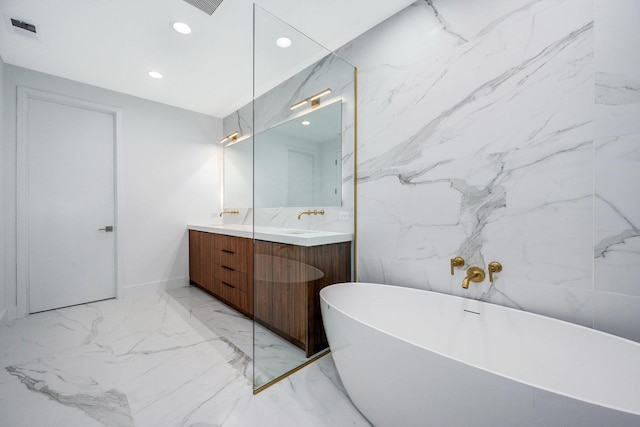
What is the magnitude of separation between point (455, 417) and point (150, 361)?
1.99m

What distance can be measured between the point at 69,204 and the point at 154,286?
1.35 m

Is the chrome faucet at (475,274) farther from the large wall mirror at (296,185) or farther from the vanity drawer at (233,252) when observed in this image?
the vanity drawer at (233,252)

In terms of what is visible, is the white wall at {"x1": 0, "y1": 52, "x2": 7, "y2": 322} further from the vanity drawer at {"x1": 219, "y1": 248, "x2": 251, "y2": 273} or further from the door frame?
the vanity drawer at {"x1": 219, "y1": 248, "x2": 251, "y2": 273}

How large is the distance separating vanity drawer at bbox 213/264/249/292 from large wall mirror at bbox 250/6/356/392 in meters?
0.90

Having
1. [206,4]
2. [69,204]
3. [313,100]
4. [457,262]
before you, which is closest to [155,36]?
[206,4]

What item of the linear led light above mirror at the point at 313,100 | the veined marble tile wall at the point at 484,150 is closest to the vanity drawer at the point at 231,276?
the veined marble tile wall at the point at 484,150

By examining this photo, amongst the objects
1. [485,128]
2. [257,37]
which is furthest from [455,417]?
[257,37]

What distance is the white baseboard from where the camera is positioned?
3355mm

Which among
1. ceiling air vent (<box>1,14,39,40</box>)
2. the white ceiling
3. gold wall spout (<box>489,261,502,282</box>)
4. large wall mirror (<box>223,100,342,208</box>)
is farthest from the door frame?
gold wall spout (<box>489,261,502,282</box>)

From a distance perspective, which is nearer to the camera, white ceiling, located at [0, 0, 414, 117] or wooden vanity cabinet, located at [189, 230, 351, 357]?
wooden vanity cabinet, located at [189, 230, 351, 357]

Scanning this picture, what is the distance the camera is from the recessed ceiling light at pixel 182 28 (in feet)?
7.01

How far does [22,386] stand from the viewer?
164 cm

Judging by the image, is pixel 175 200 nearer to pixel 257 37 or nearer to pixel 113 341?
pixel 113 341

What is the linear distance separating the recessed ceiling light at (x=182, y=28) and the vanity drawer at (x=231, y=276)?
7.25 ft
